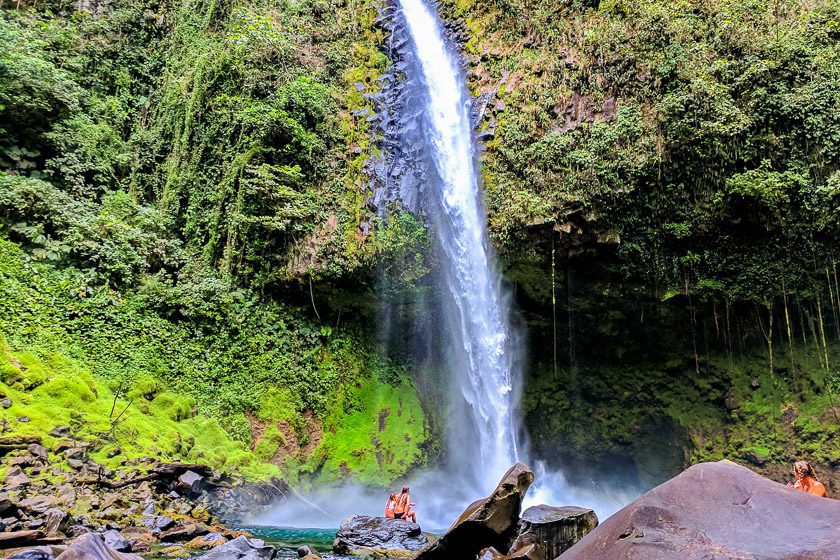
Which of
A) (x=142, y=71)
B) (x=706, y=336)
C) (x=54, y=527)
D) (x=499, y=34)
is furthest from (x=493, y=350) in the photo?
(x=142, y=71)

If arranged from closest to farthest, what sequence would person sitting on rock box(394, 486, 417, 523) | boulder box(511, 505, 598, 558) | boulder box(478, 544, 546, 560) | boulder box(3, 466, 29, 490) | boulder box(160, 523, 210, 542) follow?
boulder box(478, 544, 546, 560) < boulder box(511, 505, 598, 558) < boulder box(3, 466, 29, 490) < boulder box(160, 523, 210, 542) < person sitting on rock box(394, 486, 417, 523)

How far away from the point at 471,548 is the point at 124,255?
11.0m

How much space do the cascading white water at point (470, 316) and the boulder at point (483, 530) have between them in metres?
8.17

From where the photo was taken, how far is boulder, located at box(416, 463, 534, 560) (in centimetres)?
601

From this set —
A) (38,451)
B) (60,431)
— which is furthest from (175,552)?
(60,431)

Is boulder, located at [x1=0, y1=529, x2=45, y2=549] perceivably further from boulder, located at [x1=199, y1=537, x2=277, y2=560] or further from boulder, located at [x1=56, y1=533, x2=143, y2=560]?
boulder, located at [x1=56, y1=533, x2=143, y2=560]

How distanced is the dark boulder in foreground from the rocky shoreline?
4550 mm

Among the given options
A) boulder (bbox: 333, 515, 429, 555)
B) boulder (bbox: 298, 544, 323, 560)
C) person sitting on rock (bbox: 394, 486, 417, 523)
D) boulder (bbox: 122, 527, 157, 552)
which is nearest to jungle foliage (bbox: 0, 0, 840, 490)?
person sitting on rock (bbox: 394, 486, 417, 523)

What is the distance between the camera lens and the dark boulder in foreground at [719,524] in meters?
3.03

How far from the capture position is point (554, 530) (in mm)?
6051

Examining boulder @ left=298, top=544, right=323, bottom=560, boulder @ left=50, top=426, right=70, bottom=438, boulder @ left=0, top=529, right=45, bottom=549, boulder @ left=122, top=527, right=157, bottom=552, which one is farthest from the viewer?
boulder @ left=50, top=426, right=70, bottom=438

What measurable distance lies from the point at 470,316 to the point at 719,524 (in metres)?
11.4

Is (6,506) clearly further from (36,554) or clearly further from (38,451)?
(38,451)

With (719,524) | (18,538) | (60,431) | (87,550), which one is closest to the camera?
(719,524)
